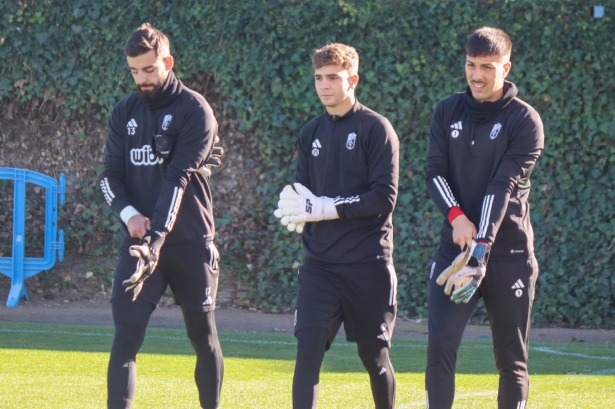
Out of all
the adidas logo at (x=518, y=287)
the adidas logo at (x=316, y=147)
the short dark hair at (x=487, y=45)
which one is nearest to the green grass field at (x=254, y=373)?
the adidas logo at (x=518, y=287)

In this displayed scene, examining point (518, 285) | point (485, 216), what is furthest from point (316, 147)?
point (518, 285)

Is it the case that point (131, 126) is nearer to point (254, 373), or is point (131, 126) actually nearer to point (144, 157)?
point (144, 157)

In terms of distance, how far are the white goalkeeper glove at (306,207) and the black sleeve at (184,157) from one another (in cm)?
52

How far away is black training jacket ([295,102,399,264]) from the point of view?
4.55 metres

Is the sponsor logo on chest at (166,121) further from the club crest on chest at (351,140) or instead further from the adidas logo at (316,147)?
the club crest on chest at (351,140)

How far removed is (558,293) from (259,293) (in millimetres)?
3692

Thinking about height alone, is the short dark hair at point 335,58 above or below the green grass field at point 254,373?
above

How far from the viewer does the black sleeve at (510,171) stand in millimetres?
4141

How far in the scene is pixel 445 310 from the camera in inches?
168

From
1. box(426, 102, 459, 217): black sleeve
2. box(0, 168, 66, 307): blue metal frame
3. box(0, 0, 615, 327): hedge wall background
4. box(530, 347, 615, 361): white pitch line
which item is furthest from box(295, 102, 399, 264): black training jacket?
box(0, 168, 66, 307): blue metal frame

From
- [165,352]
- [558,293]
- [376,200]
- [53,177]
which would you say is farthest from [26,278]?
[376,200]

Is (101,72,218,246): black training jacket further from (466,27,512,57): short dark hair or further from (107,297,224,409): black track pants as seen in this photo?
(466,27,512,57): short dark hair

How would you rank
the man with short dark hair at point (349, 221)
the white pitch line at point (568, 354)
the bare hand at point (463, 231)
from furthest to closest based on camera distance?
the white pitch line at point (568, 354), the man with short dark hair at point (349, 221), the bare hand at point (463, 231)

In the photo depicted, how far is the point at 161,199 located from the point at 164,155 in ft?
0.88
